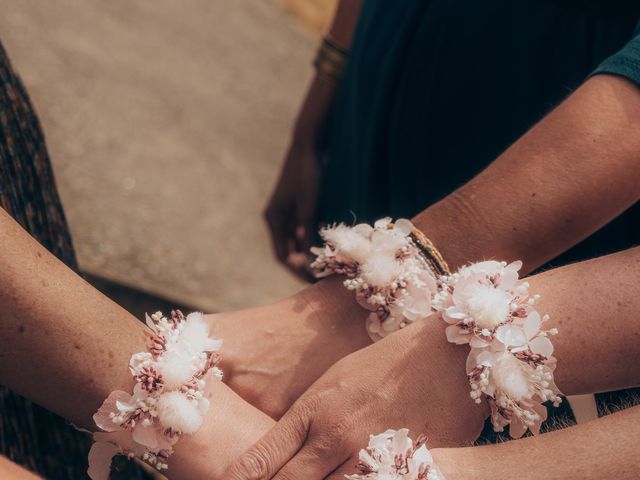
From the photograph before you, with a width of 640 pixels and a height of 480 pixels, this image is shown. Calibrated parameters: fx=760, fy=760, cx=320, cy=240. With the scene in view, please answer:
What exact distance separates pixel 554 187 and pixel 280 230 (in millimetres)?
870

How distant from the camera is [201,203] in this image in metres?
2.55

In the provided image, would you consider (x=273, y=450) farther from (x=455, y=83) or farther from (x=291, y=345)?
(x=455, y=83)

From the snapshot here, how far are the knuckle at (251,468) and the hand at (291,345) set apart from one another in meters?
0.17

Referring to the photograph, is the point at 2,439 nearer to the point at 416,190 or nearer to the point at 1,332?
the point at 1,332

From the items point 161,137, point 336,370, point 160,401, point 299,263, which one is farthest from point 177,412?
A: point 161,137

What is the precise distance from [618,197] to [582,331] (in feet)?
0.71

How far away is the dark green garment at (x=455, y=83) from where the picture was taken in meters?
1.28

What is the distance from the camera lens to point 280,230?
1857mm

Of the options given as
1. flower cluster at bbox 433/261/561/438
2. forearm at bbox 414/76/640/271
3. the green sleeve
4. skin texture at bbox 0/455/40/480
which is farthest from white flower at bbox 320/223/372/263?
skin texture at bbox 0/455/40/480

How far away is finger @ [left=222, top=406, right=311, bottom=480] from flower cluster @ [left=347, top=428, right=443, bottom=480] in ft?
0.40

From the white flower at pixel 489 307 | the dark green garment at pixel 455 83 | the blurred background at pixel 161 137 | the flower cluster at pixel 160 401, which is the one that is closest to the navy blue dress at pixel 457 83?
the dark green garment at pixel 455 83

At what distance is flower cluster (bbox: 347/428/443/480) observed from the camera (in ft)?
3.04

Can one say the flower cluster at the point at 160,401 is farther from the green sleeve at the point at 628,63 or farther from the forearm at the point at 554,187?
the green sleeve at the point at 628,63

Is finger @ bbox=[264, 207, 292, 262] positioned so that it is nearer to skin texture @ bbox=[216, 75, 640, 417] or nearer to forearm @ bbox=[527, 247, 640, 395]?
skin texture @ bbox=[216, 75, 640, 417]
